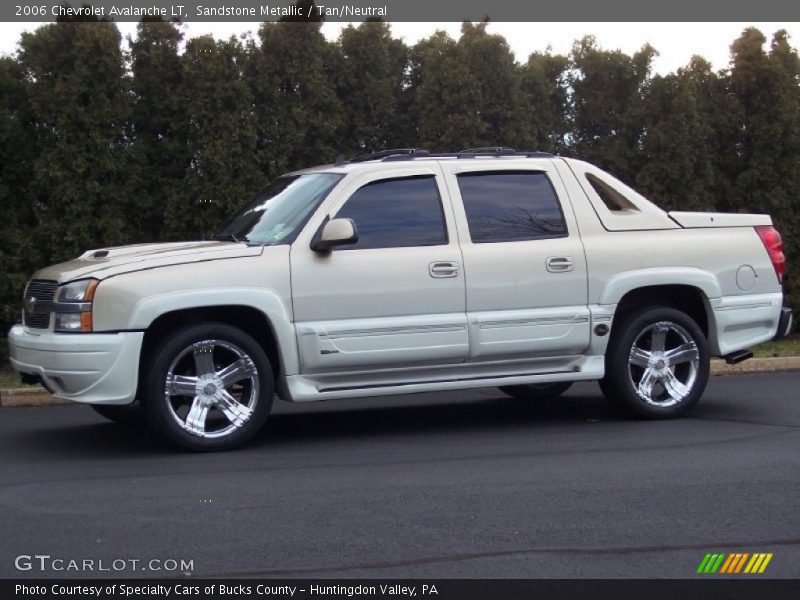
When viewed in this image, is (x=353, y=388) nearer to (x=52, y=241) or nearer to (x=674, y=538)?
(x=674, y=538)

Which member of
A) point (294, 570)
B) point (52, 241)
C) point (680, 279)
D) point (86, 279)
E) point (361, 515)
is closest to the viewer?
point (294, 570)

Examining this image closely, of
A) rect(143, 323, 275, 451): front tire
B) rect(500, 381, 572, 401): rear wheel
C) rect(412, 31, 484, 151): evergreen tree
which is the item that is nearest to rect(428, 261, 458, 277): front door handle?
rect(143, 323, 275, 451): front tire

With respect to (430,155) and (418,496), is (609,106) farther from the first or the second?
(418,496)

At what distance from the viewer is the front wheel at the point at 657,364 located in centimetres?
872

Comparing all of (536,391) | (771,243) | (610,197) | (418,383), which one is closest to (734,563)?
(418,383)

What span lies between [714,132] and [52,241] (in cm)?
850

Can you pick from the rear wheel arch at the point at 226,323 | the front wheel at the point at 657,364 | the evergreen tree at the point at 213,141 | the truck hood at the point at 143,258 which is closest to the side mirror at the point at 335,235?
the truck hood at the point at 143,258

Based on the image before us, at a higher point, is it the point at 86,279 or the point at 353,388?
the point at 86,279

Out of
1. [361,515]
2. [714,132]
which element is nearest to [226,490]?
[361,515]

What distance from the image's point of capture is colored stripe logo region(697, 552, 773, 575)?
5.17 m

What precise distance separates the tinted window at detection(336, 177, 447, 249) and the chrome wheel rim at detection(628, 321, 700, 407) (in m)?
1.81

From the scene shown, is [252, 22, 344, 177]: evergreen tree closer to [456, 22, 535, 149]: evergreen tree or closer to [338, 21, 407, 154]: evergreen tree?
[338, 21, 407, 154]: evergreen tree

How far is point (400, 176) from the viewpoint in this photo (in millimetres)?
8375

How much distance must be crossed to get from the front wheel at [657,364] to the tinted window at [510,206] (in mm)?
955
